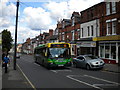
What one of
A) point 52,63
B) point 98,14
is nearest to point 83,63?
point 52,63

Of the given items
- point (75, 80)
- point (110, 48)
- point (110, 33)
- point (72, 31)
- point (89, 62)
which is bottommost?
point (75, 80)

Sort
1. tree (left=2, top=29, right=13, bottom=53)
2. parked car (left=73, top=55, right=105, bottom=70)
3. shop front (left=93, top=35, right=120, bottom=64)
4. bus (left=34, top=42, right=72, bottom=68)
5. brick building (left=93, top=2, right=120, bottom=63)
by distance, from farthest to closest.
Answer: tree (left=2, top=29, right=13, bottom=53) → brick building (left=93, top=2, right=120, bottom=63) → shop front (left=93, top=35, right=120, bottom=64) → bus (left=34, top=42, right=72, bottom=68) → parked car (left=73, top=55, right=105, bottom=70)

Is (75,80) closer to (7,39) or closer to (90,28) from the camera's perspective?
(90,28)

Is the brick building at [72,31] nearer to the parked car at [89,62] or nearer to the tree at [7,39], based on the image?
the parked car at [89,62]

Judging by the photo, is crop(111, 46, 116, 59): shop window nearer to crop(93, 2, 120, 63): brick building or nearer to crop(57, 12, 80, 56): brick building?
crop(93, 2, 120, 63): brick building

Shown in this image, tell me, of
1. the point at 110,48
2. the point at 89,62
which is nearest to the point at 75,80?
the point at 89,62

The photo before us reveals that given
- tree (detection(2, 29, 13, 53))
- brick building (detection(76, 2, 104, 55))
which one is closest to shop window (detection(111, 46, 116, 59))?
brick building (detection(76, 2, 104, 55))

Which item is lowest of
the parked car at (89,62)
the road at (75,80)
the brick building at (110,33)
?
the road at (75,80)

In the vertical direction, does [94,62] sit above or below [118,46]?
below

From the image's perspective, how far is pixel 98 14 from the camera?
87.1 feet

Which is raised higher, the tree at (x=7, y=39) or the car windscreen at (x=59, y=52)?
the tree at (x=7, y=39)

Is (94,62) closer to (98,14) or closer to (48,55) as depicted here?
(48,55)

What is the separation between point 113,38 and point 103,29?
11.6 feet

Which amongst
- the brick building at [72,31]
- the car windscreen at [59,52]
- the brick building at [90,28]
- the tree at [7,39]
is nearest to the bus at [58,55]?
the car windscreen at [59,52]
